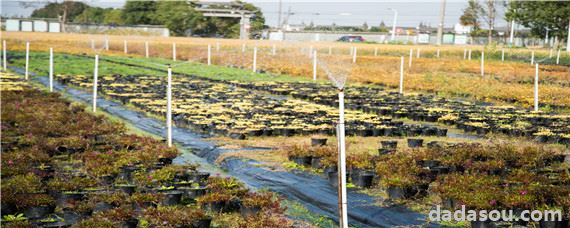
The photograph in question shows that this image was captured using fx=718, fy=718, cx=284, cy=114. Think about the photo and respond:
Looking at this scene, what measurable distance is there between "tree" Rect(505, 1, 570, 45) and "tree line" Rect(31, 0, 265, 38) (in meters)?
23.1

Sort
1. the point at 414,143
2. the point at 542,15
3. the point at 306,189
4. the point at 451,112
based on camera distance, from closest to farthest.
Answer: the point at 306,189 < the point at 414,143 < the point at 451,112 < the point at 542,15

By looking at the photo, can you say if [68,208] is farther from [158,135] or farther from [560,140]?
[560,140]

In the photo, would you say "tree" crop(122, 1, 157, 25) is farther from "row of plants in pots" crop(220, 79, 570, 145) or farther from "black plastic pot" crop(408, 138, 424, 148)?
"black plastic pot" crop(408, 138, 424, 148)

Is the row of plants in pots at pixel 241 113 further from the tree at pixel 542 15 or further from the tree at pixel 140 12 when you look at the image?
the tree at pixel 140 12

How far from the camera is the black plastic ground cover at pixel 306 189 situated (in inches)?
297

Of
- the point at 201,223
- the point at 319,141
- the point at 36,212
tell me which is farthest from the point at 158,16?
the point at 201,223

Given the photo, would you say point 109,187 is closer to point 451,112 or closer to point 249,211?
point 249,211

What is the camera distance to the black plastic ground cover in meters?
7.55

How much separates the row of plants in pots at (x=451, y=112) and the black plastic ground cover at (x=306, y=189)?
5.34 m

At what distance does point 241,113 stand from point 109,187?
7394 millimetres

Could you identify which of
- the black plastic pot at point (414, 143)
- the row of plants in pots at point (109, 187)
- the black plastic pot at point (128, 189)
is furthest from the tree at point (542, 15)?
the black plastic pot at point (128, 189)

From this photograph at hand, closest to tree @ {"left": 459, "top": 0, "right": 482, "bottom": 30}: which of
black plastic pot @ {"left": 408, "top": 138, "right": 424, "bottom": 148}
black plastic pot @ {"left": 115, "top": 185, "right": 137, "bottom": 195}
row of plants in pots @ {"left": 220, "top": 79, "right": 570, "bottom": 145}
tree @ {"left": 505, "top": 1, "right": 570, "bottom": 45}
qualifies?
tree @ {"left": 505, "top": 1, "right": 570, "bottom": 45}

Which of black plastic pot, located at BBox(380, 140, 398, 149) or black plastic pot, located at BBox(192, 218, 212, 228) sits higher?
black plastic pot, located at BBox(380, 140, 398, 149)

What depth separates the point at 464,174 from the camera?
361 inches
